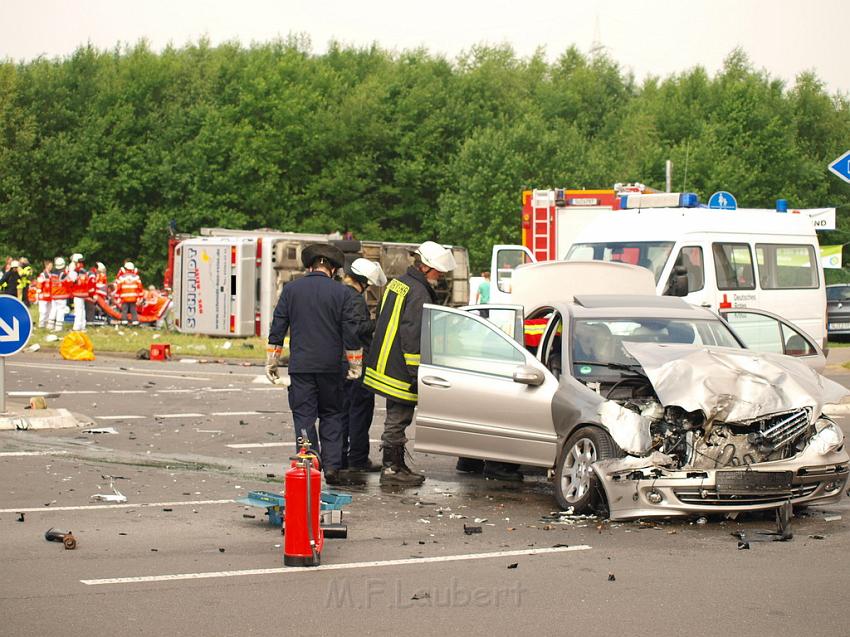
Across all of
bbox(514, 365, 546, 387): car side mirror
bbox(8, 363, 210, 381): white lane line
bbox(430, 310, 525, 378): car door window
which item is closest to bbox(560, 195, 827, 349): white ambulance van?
bbox(8, 363, 210, 381): white lane line

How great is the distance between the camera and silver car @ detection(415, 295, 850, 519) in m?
8.93

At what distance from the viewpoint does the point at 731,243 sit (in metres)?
18.4

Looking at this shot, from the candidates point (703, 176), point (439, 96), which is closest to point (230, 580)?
point (703, 176)

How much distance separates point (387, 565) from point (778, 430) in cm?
303

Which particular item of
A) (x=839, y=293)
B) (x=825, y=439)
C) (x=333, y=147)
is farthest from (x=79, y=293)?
(x=333, y=147)

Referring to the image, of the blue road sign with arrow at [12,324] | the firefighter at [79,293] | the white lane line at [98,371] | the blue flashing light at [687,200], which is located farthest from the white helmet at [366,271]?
the firefighter at [79,293]

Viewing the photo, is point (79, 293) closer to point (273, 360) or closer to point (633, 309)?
point (273, 360)

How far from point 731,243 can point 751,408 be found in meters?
9.76

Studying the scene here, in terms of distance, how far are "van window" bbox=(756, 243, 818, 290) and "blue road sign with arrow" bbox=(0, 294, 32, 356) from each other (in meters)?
10.1

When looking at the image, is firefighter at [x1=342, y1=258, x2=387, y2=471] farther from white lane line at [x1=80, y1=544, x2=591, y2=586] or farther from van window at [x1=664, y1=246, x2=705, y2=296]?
van window at [x1=664, y1=246, x2=705, y2=296]

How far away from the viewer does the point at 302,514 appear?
742 cm

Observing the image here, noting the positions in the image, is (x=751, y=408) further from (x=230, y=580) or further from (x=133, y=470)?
(x=133, y=470)

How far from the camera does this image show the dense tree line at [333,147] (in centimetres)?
6144

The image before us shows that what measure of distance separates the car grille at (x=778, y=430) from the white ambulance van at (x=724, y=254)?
A: 27.7 feet
